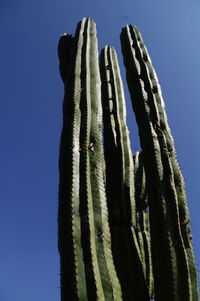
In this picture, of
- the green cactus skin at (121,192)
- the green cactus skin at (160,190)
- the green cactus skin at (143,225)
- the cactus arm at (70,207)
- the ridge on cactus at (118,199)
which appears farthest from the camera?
the green cactus skin at (143,225)

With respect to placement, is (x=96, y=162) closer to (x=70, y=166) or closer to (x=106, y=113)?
(x=70, y=166)

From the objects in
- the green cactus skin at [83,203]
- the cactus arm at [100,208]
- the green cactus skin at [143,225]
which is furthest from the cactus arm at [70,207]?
the green cactus skin at [143,225]

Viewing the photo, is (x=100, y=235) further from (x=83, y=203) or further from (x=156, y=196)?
(x=156, y=196)

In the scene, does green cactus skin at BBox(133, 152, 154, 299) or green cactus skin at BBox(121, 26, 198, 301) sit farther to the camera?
green cactus skin at BBox(133, 152, 154, 299)

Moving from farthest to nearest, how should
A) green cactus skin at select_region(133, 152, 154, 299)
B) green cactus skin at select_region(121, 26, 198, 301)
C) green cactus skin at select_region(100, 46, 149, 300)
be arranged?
green cactus skin at select_region(133, 152, 154, 299)
green cactus skin at select_region(100, 46, 149, 300)
green cactus skin at select_region(121, 26, 198, 301)

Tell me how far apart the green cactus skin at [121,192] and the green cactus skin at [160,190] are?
0.60 ft

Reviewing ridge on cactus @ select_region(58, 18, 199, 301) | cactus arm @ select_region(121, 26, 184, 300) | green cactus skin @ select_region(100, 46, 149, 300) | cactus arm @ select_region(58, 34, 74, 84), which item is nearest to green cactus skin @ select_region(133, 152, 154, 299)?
ridge on cactus @ select_region(58, 18, 199, 301)

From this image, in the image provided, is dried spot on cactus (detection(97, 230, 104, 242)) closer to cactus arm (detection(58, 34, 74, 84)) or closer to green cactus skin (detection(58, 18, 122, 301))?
green cactus skin (detection(58, 18, 122, 301))

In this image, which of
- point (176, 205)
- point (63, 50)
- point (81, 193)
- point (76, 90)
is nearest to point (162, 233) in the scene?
point (176, 205)

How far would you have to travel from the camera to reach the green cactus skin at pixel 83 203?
6.18 ft

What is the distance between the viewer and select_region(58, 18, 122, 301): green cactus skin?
188 cm

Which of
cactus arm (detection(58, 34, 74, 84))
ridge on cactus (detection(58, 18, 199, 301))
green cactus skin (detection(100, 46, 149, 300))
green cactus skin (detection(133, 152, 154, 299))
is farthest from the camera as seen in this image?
cactus arm (detection(58, 34, 74, 84))

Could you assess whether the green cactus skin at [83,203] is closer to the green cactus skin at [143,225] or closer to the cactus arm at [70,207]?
the cactus arm at [70,207]

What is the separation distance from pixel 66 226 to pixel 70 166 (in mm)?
397
